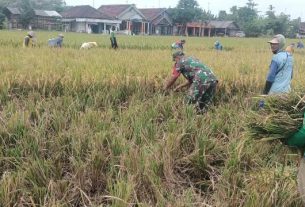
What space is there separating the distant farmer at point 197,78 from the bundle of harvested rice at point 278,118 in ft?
8.42

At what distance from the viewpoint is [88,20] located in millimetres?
43812

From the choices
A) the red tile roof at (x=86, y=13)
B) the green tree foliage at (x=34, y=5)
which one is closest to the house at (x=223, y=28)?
the red tile roof at (x=86, y=13)

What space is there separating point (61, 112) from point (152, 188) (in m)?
1.91

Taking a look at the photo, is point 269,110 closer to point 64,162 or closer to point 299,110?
point 299,110

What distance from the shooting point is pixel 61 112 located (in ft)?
15.4

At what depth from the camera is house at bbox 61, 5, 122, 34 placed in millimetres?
44000

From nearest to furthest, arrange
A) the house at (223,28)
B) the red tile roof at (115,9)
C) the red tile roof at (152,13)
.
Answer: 1. the red tile roof at (115,9)
2. the red tile roof at (152,13)
3. the house at (223,28)

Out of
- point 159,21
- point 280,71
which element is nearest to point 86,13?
point 159,21

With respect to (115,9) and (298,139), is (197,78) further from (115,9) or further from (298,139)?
(115,9)

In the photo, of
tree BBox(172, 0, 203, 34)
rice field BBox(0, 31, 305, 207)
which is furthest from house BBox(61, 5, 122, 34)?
rice field BBox(0, 31, 305, 207)

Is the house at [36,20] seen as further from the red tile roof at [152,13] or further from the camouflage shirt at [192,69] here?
the camouflage shirt at [192,69]

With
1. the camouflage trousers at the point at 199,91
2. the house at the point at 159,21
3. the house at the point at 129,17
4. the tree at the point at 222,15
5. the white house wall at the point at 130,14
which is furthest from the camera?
the tree at the point at 222,15

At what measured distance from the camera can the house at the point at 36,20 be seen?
44.6 m

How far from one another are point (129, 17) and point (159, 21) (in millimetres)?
4027
